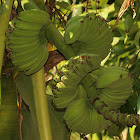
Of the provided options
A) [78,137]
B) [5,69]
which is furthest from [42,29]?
[78,137]

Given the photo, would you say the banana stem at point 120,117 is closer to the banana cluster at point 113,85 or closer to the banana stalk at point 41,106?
the banana cluster at point 113,85

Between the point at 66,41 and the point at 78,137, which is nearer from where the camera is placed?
the point at 66,41

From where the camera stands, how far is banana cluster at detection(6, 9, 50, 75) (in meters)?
0.64

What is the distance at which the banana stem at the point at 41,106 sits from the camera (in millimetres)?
708

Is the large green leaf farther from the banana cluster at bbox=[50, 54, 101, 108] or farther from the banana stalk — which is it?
the banana cluster at bbox=[50, 54, 101, 108]

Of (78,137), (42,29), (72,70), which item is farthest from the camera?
(78,137)

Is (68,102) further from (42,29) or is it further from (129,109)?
(129,109)

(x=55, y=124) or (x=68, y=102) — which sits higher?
(x=68, y=102)

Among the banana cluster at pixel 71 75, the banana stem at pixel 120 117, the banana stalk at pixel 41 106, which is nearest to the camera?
the banana stem at pixel 120 117

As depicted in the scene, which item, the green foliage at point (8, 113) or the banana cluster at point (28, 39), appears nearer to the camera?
the banana cluster at point (28, 39)

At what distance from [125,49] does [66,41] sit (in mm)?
1096

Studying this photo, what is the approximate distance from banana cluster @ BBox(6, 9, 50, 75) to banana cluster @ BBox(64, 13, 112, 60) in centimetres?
7

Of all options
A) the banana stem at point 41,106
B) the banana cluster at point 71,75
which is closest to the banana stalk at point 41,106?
the banana stem at point 41,106

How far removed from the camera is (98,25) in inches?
25.4
